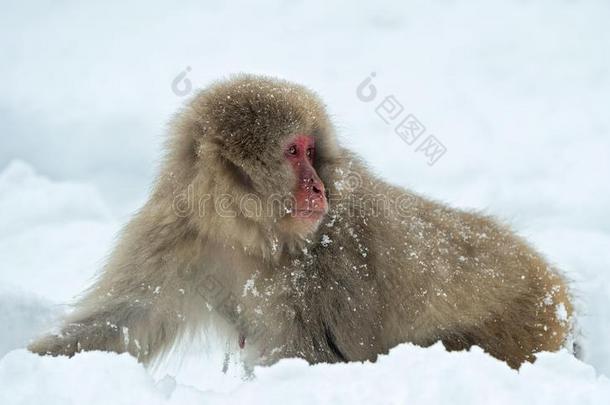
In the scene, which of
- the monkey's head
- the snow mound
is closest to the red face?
the monkey's head

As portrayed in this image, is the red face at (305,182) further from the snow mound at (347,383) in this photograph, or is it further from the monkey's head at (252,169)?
the snow mound at (347,383)

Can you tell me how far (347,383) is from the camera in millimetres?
2600

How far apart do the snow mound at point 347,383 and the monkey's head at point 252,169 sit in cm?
88

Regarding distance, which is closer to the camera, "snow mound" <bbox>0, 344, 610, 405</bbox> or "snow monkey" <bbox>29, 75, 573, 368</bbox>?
"snow mound" <bbox>0, 344, 610, 405</bbox>

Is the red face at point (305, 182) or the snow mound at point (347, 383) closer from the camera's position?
the snow mound at point (347, 383)

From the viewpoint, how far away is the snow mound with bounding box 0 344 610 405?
2.47 metres

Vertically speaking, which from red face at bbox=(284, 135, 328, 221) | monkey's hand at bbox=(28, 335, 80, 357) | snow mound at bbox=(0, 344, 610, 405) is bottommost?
monkey's hand at bbox=(28, 335, 80, 357)

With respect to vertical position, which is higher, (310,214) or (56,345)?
(310,214)

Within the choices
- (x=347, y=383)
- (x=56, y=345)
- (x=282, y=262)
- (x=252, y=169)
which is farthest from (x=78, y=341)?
(x=347, y=383)

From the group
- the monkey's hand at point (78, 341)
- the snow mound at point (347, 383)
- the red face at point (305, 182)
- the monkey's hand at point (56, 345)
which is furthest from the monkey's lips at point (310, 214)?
the monkey's hand at point (56, 345)

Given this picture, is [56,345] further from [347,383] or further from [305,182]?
[347,383]

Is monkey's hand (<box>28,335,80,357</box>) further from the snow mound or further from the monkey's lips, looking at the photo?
the monkey's lips

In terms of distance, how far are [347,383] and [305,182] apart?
114cm

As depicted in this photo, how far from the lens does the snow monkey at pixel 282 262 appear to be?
11.5 ft
